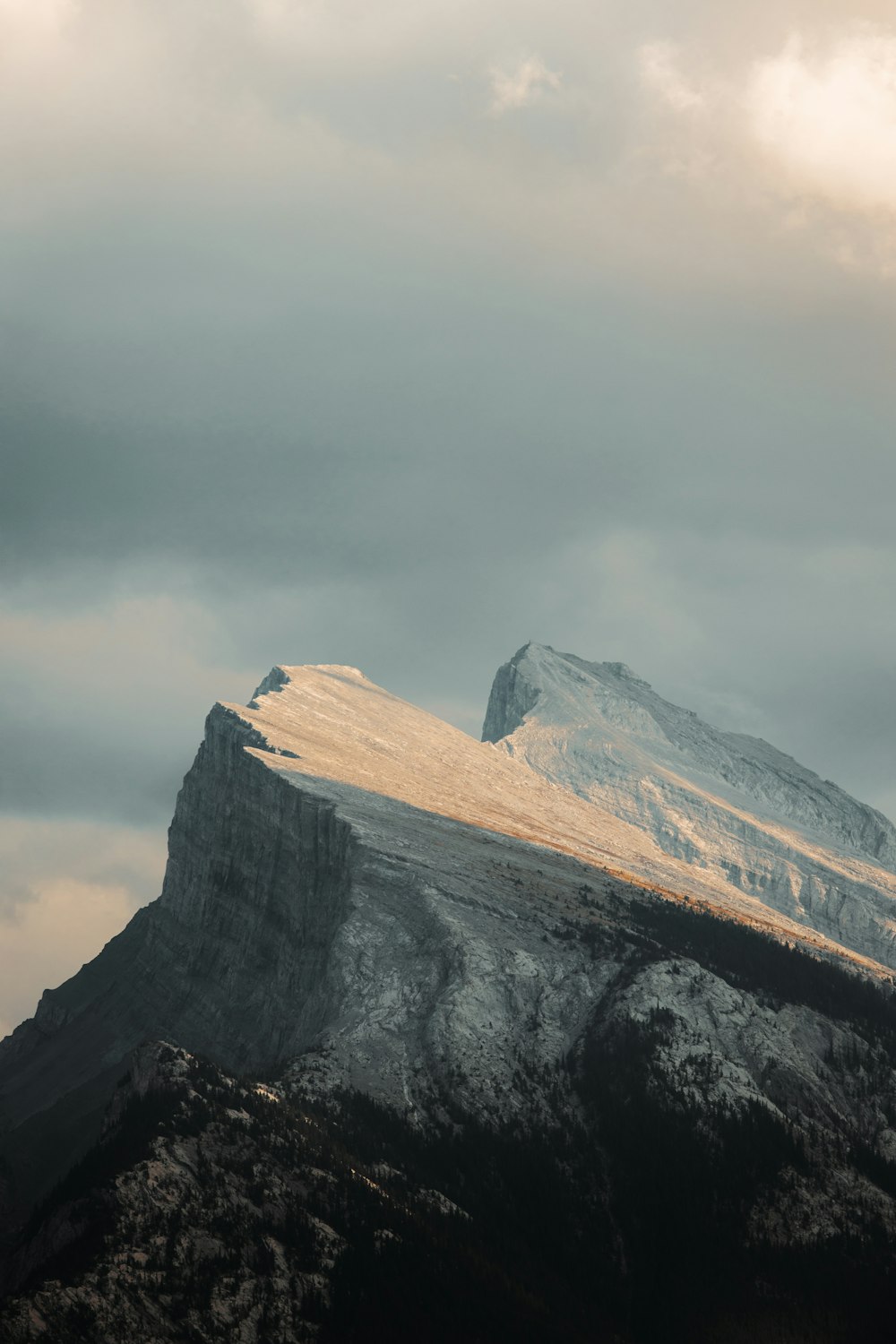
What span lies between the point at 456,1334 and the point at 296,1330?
2383 cm

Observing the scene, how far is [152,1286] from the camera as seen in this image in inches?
7254

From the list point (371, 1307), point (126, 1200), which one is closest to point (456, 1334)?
point (371, 1307)

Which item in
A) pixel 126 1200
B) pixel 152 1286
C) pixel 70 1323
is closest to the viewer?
pixel 70 1323

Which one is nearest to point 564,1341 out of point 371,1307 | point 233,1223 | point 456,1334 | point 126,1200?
point 456,1334

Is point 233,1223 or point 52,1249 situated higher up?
point 233,1223

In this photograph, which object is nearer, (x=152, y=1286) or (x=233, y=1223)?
(x=152, y=1286)

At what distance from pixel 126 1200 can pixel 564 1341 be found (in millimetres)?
67635

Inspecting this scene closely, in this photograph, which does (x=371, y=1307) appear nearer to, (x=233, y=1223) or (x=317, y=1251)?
(x=317, y=1251)

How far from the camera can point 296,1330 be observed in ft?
615

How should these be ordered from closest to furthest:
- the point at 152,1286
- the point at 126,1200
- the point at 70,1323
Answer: the point at 70,1323 < the point at 152,1286 < the point at 126,1200

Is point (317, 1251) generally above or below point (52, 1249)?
above

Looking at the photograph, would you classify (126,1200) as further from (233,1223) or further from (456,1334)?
(456,1334)

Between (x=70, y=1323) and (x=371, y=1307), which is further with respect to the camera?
(x=371, y=1307)

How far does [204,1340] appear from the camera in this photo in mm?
179375
